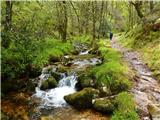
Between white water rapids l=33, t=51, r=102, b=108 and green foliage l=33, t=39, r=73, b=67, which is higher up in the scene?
green foliage l=33, t=39, r=73, b=67

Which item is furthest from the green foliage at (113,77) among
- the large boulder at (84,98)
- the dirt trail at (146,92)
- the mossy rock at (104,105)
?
the mossy rock at (104,105)

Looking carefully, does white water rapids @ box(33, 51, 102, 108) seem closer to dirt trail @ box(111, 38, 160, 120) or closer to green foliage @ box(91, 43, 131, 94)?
green foliage @ box(91, 43, 131, 94)

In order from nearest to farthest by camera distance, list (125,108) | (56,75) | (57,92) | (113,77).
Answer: (125,108) < (113,77) < (57,92) < (56,75)

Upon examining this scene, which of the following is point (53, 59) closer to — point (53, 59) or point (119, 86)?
point (53, 59)

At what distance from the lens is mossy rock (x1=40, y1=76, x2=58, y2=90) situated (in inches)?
566

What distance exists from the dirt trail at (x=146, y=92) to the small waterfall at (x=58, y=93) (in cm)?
331

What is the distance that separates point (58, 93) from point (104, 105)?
3.65 meters

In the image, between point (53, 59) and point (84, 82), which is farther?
point (53, 59)

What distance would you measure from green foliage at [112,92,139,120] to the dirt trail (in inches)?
13.2

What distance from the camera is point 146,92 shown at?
1248 centimetres

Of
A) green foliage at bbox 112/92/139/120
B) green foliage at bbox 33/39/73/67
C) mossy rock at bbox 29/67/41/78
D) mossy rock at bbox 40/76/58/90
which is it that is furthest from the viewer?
green foliage at bbox 33/39/73/67

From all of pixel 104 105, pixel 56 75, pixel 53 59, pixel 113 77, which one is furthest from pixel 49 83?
pixel 53 59

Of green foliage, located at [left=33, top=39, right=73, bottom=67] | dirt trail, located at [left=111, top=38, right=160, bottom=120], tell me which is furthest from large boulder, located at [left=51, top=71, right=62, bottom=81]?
→ dirt trail, located at [left=111, top=38, right=160, bottom=120]

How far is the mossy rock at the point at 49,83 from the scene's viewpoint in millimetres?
14367
